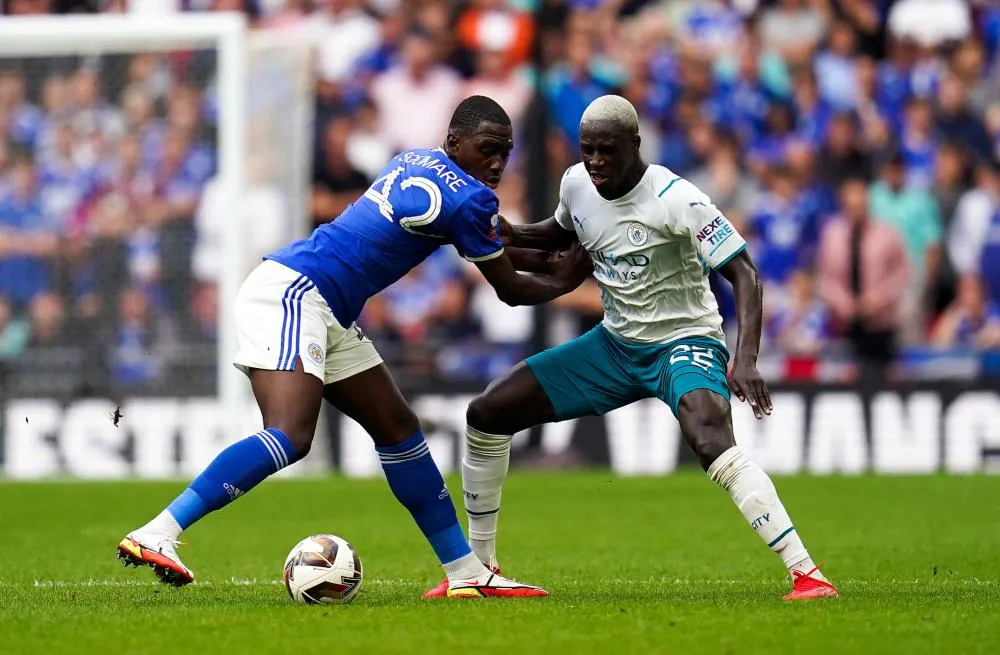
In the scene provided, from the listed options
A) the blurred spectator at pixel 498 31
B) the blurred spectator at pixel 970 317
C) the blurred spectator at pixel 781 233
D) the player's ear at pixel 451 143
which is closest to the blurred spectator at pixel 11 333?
the blurred spectator at pixel 498 31

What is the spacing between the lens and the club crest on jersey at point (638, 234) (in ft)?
26.9

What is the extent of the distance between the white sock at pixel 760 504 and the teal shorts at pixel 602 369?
28.0 inches

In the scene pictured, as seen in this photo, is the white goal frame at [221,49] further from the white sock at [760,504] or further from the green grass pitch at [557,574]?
the white sock at [760,504]

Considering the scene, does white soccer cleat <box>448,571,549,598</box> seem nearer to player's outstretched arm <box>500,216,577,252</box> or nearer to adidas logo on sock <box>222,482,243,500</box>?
adidas logo on sock <box>222,482,243,500</box>

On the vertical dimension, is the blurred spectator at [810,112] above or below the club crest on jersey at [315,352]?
above

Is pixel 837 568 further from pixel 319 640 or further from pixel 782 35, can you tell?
pixel 782 35

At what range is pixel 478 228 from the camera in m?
7.57

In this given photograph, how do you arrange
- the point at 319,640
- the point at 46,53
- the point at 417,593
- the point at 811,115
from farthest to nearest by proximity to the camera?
the point at 811,115 < the point at 46,53 < the point at 417,593 < the point at 319,640

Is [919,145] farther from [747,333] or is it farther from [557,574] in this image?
[747,333]

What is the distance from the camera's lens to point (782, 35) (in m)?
19.5

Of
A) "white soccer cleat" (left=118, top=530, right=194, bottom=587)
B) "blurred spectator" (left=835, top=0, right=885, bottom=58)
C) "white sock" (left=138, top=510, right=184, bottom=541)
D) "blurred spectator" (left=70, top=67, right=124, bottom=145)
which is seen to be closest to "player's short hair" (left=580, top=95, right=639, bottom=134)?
"white sock" (left=138, top=510, right=184, bottom=541)

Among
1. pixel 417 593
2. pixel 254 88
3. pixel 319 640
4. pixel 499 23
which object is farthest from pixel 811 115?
pixel 319 640

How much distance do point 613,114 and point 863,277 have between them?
10.5m

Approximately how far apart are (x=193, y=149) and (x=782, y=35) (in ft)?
23.5
